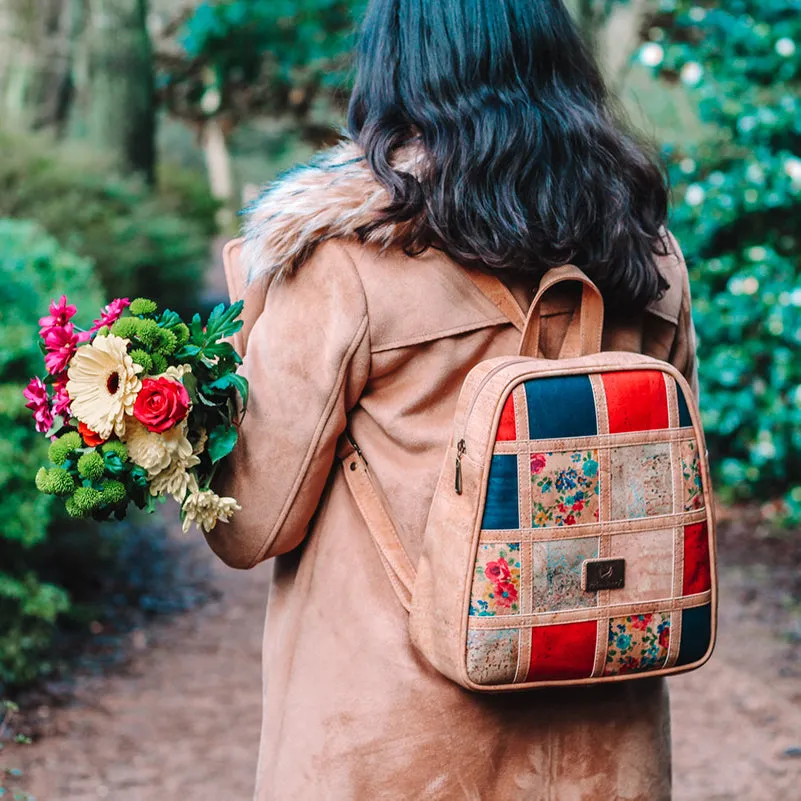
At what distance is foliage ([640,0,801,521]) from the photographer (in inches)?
247

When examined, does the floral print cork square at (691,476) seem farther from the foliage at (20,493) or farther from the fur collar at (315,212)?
the foliage at (20,493)

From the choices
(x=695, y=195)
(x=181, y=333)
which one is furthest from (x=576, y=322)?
(x=695, y=195)

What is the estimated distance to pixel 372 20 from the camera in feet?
6.35

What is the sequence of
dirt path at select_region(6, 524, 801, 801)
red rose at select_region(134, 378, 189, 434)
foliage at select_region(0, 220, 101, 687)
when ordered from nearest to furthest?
red rose at select_region(134, 378, 189, 434) < dirt path at select_region(6, 524, 801, 801) < foliage at select_region(0, 220, 101, 687)

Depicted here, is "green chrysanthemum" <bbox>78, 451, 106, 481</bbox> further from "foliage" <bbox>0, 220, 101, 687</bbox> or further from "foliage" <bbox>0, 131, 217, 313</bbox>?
"foliage" <bbox>0, 131, 217, 313</bbox>

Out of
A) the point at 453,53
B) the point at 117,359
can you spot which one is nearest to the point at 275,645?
the point at 117,359

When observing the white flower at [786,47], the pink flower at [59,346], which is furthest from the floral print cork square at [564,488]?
the white flower at [786,47]

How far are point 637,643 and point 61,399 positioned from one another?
3.35 ft

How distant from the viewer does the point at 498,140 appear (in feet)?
5.90

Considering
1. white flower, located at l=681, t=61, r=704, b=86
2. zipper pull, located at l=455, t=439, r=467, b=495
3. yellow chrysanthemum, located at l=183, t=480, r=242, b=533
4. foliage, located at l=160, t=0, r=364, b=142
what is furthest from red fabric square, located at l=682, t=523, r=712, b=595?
foliage, located at l=160, t=0, r=364, b=142

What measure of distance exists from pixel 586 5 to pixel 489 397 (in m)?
6.58

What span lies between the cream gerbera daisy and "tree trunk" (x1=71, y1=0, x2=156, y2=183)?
29.8ft

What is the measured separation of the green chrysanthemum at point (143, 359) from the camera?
171 centimetres

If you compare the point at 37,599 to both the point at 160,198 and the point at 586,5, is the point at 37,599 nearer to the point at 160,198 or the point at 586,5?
the point at 586,5
